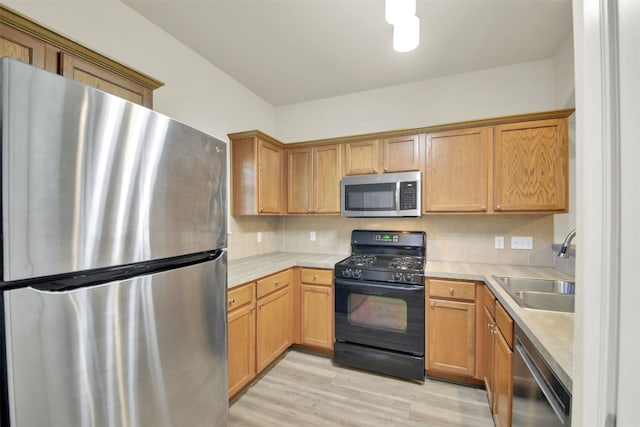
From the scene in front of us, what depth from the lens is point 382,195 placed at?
2.55 meters

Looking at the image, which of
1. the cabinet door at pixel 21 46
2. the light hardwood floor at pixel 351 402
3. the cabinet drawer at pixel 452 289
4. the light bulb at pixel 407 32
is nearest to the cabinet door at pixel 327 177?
the cabinet drawer at pixel 452 289

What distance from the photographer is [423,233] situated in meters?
A: 2.67

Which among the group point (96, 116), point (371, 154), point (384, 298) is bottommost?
point (384, 298)

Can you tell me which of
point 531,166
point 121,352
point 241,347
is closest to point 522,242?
point 531,166

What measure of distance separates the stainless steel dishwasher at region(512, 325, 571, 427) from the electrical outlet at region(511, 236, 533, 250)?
1428 mm

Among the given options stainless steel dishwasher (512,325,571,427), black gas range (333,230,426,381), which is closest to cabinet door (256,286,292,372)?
black gas range (333,230,426,381)

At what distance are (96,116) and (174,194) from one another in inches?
13.4

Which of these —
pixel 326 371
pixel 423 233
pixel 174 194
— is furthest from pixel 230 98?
pixel 326 371

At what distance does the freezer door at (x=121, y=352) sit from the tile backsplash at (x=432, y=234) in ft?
4.92

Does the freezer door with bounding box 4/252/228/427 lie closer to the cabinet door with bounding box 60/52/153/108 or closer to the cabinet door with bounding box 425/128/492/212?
the cabinet door with bounding box 60/52/153/108

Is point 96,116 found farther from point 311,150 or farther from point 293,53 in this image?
point 311,150

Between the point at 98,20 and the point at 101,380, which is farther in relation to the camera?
the point at 98,20

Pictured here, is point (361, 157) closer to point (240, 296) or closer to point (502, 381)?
point (240, 296)

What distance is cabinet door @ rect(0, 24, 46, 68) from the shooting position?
3.26 feet
